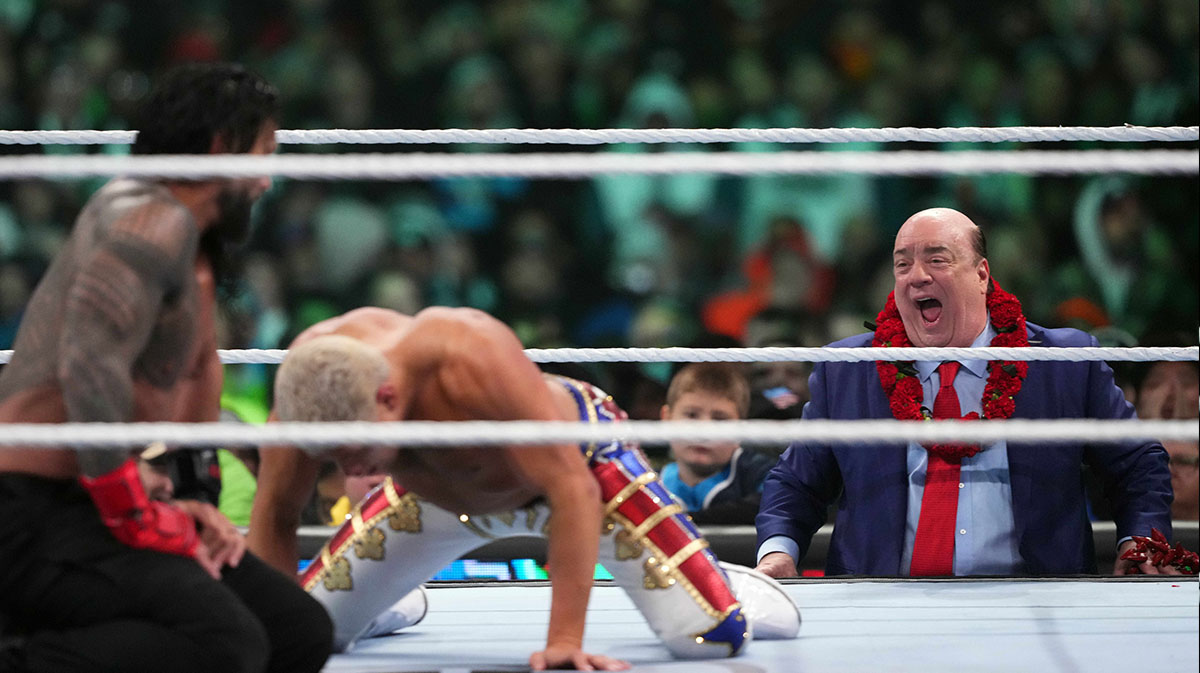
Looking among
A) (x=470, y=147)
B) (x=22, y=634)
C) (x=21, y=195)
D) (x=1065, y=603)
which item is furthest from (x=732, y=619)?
(x=21, y=195)

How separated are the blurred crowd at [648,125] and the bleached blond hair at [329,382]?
83.9 inches

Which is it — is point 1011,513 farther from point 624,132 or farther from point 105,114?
point 105,114

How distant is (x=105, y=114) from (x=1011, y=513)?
9.62ft

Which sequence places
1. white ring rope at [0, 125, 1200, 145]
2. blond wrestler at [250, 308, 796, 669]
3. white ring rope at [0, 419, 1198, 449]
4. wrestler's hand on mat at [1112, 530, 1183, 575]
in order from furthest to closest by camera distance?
wrestler's hand on mat at [1112, 530, 1183, 575] < white ring rope at [0, 125, 1200, 145] < blond wrestler at [250, 308, 796, 669] < white ring rope at [0, 419, 1198, 449]

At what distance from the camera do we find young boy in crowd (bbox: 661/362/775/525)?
2586mm

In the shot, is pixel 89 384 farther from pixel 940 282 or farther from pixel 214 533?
pixel 940 282

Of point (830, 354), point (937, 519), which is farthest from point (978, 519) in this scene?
point (830, 354)

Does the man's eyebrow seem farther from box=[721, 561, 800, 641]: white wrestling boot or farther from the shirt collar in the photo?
box=[721, 561, 800, 641]: white wrestling boot

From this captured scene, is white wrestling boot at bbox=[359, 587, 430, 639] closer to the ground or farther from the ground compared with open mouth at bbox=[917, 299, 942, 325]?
closer to the ground

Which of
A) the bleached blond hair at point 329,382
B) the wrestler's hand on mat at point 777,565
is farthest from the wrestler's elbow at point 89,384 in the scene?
the wrestler's hand on mat at point 777,565

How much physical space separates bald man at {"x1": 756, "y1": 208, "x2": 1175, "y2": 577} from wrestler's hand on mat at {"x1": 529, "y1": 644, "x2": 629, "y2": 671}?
0.72 m

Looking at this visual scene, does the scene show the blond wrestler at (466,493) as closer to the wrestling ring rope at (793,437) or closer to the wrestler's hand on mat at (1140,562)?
the wrestling ring rope at (793,437)

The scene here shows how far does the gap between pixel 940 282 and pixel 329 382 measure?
47.4 inches

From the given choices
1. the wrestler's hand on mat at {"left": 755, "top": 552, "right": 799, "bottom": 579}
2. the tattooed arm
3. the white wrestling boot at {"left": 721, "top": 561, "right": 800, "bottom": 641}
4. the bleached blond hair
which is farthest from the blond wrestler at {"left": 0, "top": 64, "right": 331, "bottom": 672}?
the wrestler's hand on mat at {"left": 755, "top": 552, "right": 799, "bottom": 579}
